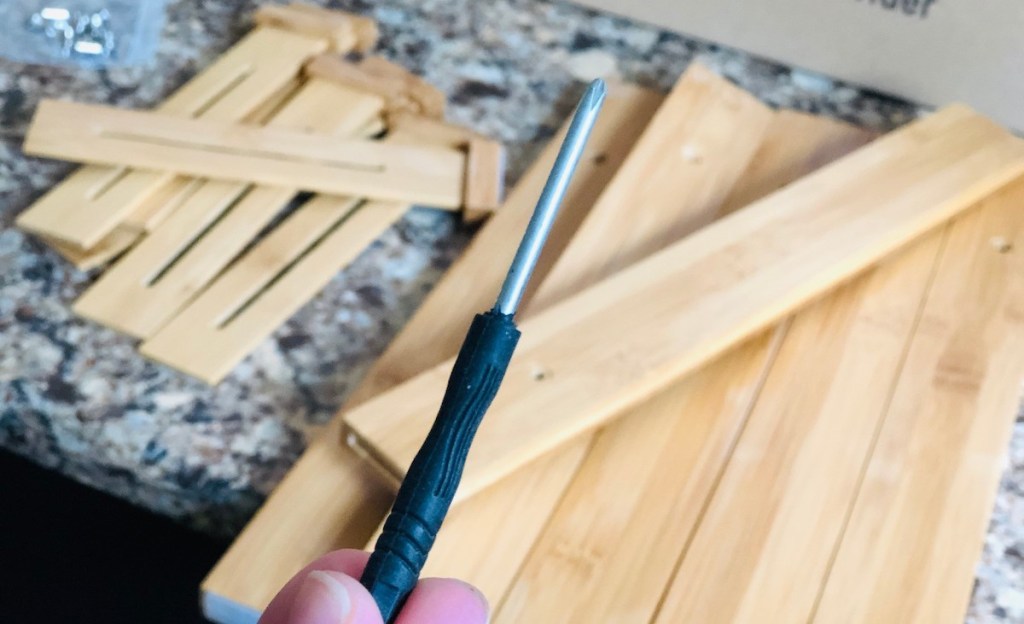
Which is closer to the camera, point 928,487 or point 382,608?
point 382,608

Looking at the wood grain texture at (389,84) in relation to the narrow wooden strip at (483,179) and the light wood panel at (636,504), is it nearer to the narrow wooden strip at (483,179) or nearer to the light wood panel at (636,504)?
the narrow wooden strip at (483,179)

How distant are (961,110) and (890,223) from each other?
0.20 metres

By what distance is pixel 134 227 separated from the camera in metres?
0.75

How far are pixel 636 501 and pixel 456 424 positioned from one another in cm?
27

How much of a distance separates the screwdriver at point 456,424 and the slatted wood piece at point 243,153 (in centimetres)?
45

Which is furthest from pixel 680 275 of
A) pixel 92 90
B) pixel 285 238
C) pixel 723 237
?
pixel 92 90

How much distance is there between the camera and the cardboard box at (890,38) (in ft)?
2.94

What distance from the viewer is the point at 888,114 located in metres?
0.96

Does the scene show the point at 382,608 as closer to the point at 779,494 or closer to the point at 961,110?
the point at 779,494

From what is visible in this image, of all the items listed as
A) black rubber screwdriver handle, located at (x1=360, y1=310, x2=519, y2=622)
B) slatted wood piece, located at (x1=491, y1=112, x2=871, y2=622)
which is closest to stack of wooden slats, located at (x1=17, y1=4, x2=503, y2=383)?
slatted wood piece, located at (x1=491, y1=112, x2=871, y2=622)

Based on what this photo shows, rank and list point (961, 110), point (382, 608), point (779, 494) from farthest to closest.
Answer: point (961, 110)
point (779, 494)
point (382, 608)

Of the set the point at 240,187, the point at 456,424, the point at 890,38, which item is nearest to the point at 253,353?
the point at 240,187

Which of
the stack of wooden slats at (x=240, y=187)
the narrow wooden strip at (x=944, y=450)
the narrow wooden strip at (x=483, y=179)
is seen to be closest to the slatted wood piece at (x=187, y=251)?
the stack of wooden slats at (x=240, y=187)

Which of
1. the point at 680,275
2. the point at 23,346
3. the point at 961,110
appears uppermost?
the point at 961,110
